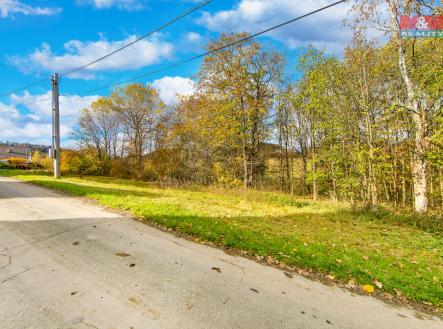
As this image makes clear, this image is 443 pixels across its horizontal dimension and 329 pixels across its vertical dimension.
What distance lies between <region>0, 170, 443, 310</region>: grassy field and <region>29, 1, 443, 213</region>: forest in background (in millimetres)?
2619

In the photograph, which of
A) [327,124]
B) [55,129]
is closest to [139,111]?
[55,129]

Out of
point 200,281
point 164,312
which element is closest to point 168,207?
point 200,281

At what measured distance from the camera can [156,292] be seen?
9.95 ft

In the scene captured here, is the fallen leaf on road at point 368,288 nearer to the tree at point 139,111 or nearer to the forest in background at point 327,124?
the forest in background at point 327,124

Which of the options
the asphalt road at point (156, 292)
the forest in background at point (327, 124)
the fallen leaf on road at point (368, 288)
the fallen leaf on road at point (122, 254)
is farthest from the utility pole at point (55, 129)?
the fallen leaf on road at point (368, 288)

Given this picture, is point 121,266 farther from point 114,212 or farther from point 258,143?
point 258,143

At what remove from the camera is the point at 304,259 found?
432 centimetres

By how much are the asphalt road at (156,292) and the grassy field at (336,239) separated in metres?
0.49

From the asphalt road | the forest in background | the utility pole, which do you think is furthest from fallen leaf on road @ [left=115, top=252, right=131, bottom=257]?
the utility pole

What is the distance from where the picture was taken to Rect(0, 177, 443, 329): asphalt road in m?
2.56

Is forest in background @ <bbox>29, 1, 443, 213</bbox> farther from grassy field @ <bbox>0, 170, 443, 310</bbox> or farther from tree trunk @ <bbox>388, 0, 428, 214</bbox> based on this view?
grassy field @ <bbox>0, 170, 443, 310</bbox>

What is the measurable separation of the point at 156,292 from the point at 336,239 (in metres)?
4.28

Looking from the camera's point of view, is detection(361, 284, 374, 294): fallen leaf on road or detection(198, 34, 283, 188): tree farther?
detection(198, 34, 283, 188): tree

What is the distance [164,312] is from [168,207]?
5.04m
